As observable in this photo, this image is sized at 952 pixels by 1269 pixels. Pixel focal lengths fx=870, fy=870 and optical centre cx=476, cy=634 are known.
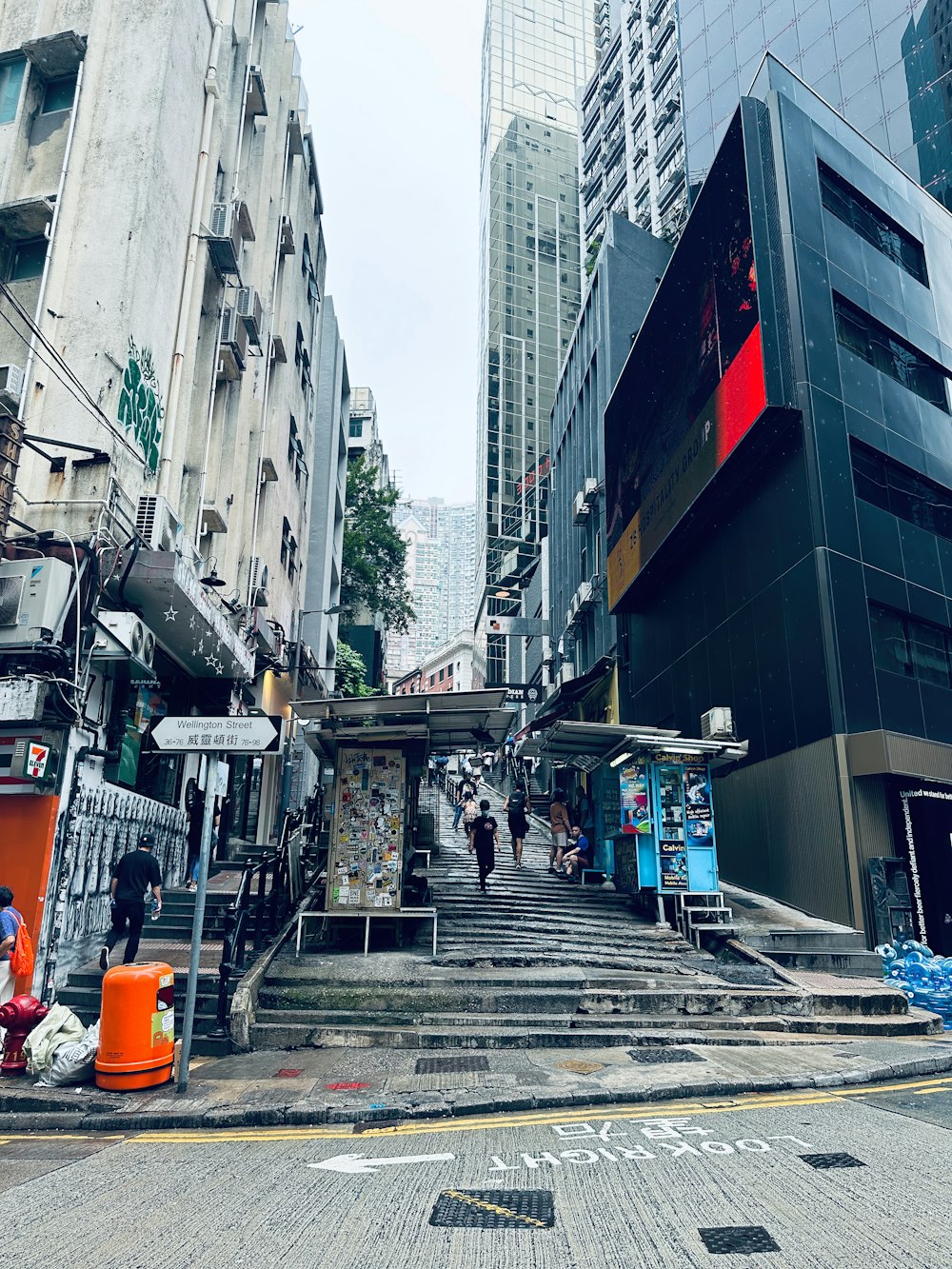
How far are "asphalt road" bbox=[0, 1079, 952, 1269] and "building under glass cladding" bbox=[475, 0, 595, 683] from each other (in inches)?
1934

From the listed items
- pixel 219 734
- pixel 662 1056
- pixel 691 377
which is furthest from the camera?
pixel 691 377

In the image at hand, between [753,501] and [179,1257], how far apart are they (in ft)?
60.1

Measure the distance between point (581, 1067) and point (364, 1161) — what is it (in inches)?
129

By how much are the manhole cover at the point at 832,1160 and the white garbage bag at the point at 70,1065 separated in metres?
6.10

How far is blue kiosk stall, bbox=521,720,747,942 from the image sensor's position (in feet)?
48.0

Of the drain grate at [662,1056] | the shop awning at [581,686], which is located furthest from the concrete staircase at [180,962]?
the shop awning at [581,686]

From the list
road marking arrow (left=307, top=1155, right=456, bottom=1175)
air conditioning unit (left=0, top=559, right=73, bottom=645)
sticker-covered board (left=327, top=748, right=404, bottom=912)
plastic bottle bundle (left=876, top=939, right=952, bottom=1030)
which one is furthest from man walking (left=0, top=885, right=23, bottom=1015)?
plastic bottle bundle (left=876, top=939, right=952, bottom=1030)

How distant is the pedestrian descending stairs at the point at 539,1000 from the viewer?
9609 mm

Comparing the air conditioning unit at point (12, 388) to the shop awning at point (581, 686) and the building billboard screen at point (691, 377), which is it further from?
the shop awning at point (581, 686)

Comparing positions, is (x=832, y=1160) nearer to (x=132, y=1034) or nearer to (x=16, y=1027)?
(x=132, y=1034)

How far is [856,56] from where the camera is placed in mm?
30984

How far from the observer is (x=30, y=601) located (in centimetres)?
1095

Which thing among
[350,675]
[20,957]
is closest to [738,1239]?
[20,957]

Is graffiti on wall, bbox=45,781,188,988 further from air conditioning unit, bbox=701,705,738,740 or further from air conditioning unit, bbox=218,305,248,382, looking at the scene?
air conditioning unit, bbox=701,705,738,740
